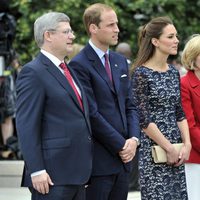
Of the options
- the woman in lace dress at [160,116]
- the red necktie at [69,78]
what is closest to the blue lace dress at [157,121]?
the woman in lace dress at [160,116]

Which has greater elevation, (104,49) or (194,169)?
(104,49)

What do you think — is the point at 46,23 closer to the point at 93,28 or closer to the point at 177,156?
the point at 93,28

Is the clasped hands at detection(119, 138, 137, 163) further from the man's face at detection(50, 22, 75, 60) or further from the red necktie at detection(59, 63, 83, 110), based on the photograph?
the man's face at detection(50, 22, 75, 60)

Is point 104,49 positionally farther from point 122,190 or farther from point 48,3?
point 48,3

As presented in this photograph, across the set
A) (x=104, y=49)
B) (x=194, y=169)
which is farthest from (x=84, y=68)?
(x=194, y=169)

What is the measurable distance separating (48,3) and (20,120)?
10.8 m

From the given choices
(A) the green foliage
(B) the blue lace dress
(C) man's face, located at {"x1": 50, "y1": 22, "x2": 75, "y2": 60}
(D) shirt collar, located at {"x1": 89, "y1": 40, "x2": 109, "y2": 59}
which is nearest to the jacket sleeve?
(C) man's face, located at {"x1": 50, "y1": 22, "x2": 75, "y2": 60}

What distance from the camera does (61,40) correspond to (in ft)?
18.3

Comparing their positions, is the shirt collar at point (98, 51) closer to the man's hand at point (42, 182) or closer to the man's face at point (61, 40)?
the man's face at point (61, 40)

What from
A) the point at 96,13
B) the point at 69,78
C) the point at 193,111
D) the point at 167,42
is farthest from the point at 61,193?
the point at 193,111

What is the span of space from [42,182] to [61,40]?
1.02 meters

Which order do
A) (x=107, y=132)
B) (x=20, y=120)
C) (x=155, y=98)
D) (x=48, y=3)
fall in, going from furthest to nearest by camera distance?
(x=48, y=3) → (x=155, y=98) → (x=107, y=132) → (x=20, y=120)

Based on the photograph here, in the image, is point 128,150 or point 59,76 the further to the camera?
point 128,150

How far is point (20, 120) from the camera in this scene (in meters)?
5.38
